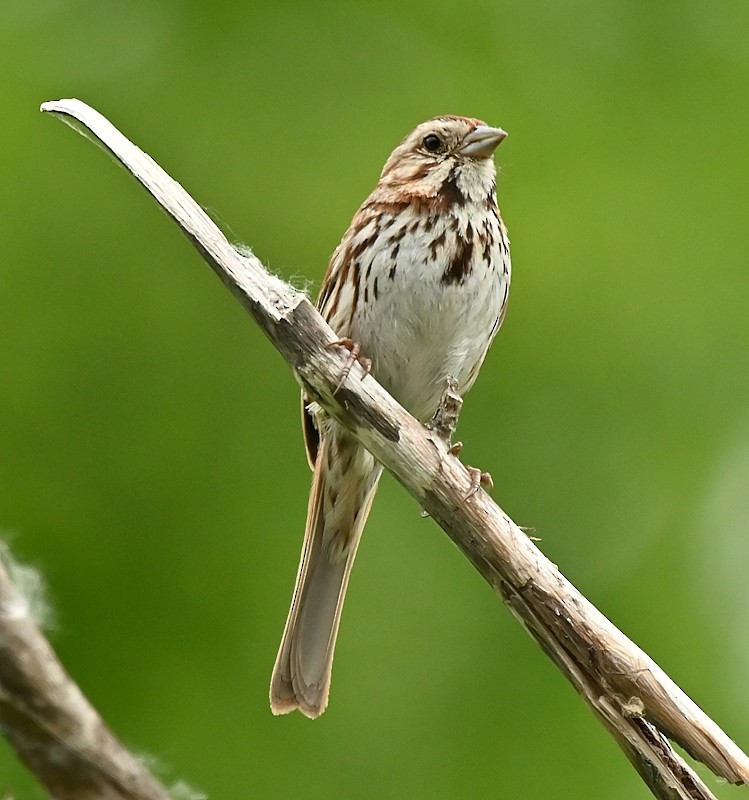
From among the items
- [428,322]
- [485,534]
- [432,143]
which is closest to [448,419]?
[485,534]

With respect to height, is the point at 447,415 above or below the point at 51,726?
above

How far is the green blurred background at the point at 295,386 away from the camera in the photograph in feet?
11.3

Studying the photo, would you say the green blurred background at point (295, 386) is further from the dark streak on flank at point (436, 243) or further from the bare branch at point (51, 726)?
the bare branch at point (51, 726)

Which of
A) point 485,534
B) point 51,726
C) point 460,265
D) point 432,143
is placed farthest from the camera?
point 432,143

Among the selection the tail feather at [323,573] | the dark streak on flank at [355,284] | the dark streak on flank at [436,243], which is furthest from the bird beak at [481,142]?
the tail feather at [323,573]

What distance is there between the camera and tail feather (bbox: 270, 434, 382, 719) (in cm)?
304

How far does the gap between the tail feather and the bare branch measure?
2383 mm

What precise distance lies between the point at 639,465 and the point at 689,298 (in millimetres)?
597

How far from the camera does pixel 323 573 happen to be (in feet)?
10.7

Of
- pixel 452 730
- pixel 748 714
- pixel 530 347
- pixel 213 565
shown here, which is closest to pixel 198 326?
pixel 213 565

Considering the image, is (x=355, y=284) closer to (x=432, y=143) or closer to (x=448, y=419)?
(x=432, y=143)

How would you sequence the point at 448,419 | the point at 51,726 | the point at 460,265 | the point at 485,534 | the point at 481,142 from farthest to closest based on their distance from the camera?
the point at 481,142
the point at 460,265
the point at 448,419
the point at 485,534
the point at 51,726

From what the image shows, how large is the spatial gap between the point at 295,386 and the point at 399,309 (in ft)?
2.77

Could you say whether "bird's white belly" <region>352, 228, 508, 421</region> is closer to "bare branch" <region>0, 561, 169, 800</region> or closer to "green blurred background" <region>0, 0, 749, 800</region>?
"green blurred background" <region>0, 0, 749, 800</region>
